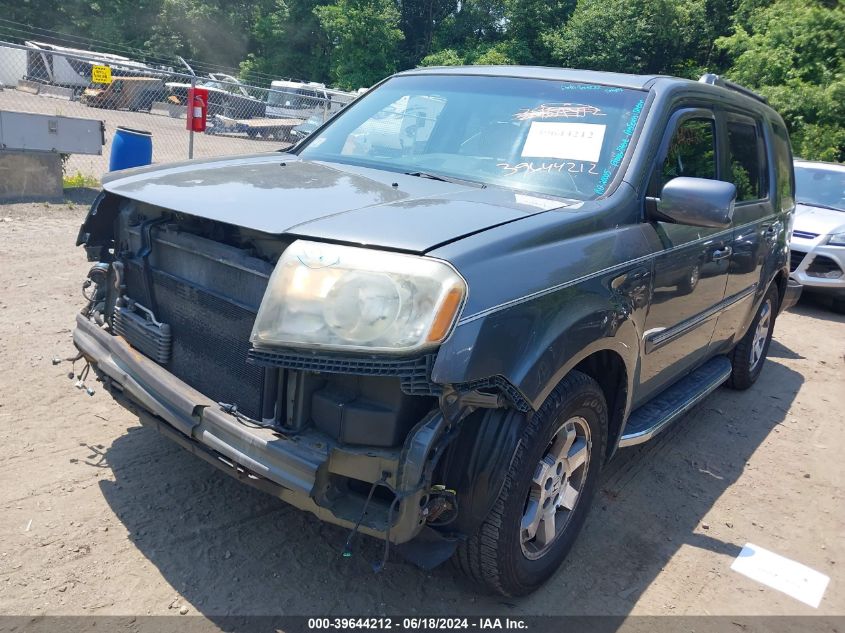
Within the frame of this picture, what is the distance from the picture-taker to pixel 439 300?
2154mm

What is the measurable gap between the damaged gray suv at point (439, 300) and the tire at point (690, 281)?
17mm

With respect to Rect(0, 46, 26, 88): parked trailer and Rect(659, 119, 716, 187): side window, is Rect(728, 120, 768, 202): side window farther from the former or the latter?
Rect(0, 46, 26, 88): parked trailer

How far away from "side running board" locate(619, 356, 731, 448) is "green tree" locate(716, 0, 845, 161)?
13.5 metres

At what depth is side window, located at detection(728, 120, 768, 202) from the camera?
4.37 metres

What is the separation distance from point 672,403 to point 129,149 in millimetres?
4972

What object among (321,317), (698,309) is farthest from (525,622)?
(698,309)

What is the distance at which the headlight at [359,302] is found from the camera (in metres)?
2.14

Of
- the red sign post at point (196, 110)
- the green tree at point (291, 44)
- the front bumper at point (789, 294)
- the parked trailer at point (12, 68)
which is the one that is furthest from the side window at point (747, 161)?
the green tree at point (291, 44)

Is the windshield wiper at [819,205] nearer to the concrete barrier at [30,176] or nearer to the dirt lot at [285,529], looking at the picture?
the dirt lot at [285,529]

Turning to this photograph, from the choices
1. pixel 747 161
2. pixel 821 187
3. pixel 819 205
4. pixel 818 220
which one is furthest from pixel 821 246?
pixel 747 161

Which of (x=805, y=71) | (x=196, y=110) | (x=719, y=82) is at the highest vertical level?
(x=805, y=71)

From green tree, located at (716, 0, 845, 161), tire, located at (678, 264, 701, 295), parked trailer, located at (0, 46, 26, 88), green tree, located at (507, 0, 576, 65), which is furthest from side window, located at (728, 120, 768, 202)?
green tree, located at (507, 0, 576, 65)

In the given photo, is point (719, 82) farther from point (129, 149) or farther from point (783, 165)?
point (129, 149)

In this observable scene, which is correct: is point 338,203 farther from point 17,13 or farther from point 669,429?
point 17,13
